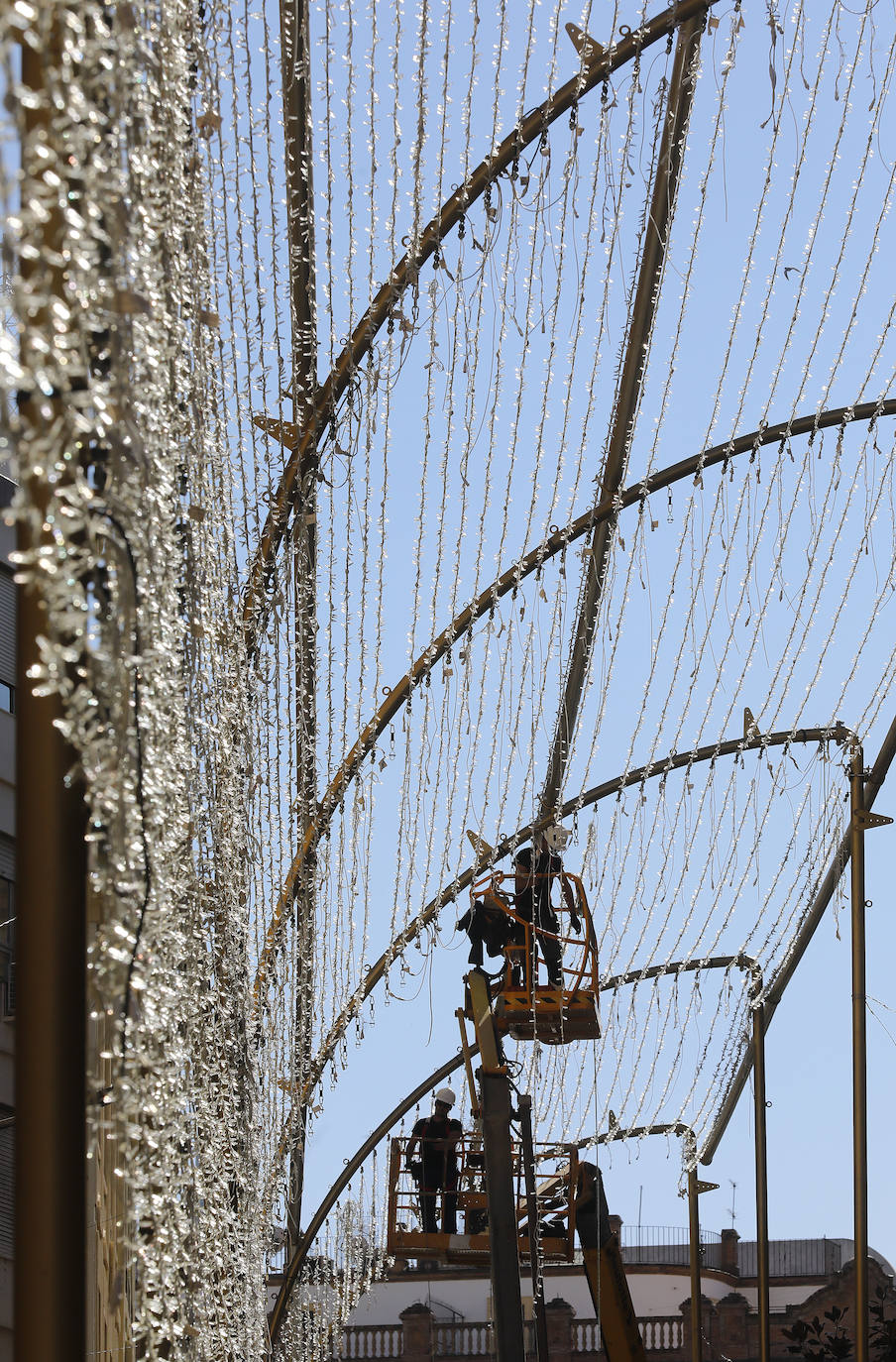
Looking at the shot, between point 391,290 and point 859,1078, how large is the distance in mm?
5362

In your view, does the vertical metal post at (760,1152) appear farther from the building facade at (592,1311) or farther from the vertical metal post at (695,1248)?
the building facade at (592,1311)

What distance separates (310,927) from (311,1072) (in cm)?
172

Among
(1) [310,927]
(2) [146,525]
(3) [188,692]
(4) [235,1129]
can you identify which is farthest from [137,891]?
(1) [310,927]

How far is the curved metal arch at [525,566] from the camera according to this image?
10695mm

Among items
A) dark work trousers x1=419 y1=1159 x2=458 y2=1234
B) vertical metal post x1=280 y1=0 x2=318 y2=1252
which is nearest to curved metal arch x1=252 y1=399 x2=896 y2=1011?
vertical metal post x1=280 y1=0 x2=318 y2=1252

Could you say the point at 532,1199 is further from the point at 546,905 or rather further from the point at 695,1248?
the point at 695,1248

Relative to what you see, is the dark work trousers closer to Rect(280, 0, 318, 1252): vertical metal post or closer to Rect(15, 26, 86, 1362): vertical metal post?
Rect(280, 0, 318, 1252): vertical metal post

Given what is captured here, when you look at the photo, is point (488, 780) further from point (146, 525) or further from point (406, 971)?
point (146, 525)

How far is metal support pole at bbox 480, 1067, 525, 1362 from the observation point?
10234 millimetres

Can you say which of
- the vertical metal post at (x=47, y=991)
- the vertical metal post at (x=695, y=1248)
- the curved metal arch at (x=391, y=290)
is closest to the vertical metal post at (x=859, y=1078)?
the curved metal arch at (x=391, y=290)

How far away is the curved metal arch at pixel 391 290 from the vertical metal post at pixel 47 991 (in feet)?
15.3

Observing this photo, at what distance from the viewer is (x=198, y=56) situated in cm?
475

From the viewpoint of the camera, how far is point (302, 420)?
857 cm

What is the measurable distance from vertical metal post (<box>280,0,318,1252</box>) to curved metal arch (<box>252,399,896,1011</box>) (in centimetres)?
18
